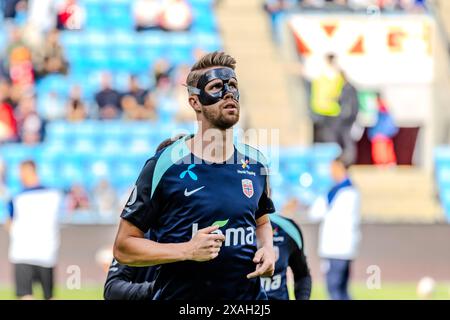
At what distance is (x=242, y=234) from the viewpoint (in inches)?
210

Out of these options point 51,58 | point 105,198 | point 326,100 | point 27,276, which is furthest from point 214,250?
point 51,58

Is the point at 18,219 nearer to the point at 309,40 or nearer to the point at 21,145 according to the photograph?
Result: the point at 21,145

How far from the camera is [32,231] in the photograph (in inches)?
453

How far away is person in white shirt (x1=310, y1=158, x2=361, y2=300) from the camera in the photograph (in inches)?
496

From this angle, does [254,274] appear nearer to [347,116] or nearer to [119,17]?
[347,116]

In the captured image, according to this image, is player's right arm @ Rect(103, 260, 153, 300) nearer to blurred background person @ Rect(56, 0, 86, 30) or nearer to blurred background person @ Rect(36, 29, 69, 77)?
blurred background person @ Rect(36, 29, 69, 77)

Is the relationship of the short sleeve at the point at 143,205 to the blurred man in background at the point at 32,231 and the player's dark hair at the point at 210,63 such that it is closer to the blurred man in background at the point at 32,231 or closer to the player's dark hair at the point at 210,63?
the player's dark hair at the point at 210,63

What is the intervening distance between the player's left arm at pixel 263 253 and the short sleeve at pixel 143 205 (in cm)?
54

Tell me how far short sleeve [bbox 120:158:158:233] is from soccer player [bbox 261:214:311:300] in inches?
90.1

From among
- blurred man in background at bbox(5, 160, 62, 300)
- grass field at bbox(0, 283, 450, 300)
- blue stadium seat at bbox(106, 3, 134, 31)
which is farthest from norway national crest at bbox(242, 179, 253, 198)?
blue stadium seat at bbox(106, 3, 134, 31)

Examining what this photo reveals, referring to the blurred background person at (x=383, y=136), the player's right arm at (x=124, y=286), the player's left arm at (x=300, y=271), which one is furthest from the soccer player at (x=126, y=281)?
the blurred background person at (x=383, y=136)

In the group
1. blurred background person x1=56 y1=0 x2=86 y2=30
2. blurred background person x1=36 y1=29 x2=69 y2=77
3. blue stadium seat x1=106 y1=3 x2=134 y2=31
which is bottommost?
blurred background person x1=36 y1=29 x2=69 y2=77
